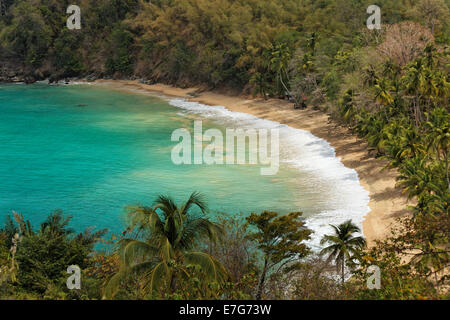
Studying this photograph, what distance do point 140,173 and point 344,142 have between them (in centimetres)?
1917

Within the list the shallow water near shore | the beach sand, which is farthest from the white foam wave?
the beach sand

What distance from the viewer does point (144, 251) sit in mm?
16391

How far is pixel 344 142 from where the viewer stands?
160ft

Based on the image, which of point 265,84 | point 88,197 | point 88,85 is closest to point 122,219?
point 88,197

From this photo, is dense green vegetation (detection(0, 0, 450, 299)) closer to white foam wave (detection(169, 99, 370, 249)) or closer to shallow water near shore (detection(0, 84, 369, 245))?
white foam wave (detection(169, 99, 370, 249))

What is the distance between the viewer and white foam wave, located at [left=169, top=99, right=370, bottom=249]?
1248 inches

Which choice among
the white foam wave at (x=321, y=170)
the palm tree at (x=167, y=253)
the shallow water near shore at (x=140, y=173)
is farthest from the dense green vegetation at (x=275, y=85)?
the shallow water near shore at (x=140, y=173)

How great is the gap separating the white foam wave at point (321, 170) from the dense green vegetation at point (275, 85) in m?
2.91

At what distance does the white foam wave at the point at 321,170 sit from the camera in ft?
104

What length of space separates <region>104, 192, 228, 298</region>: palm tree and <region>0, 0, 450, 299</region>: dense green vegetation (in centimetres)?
6

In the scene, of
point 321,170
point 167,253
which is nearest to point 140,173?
point 321,170
